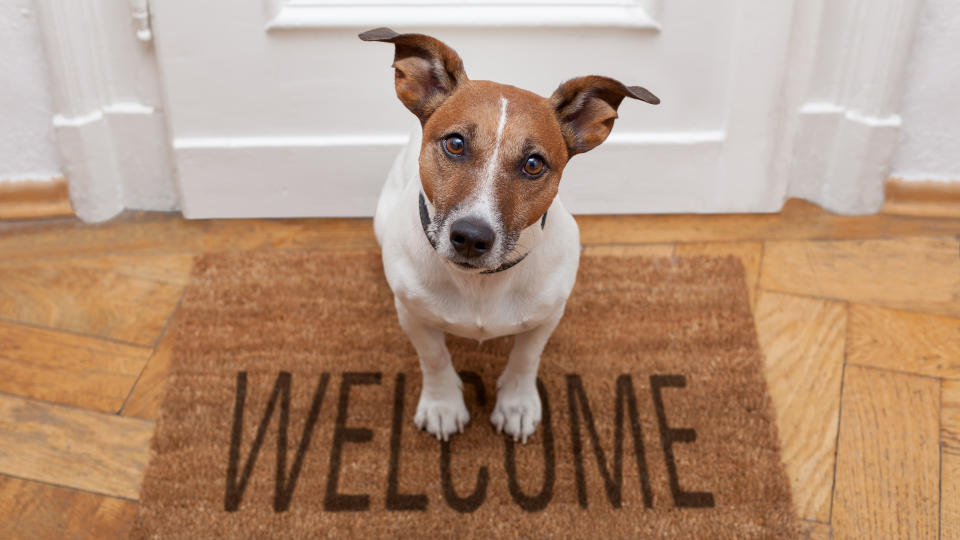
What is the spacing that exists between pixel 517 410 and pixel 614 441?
0.22 metres

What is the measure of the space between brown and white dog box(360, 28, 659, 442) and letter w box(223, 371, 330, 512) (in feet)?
0.96

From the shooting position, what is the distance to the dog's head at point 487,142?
1304mm

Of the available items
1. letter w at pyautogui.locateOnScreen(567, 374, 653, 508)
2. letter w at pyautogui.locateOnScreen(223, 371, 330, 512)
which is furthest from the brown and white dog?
letter w at pyautogui.locateOnScreen(223, 371, 330, 512)

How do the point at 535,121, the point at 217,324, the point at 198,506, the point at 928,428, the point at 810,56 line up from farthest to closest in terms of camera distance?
the point at 810,56
the point at 217,324
the point at 928,428
the point at 198,506
the point at 535,121

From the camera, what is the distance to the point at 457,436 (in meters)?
1.81

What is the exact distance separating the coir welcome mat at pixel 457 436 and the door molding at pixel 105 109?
0.38m

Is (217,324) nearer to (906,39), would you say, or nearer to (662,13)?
(662,13)

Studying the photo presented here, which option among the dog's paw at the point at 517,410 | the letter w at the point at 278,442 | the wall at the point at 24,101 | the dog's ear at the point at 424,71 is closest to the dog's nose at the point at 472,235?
the dog's ear at the point at 424,71

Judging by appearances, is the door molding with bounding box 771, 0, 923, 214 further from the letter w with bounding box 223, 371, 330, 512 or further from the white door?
the letter w with bounding box 223, 371, 330, 512

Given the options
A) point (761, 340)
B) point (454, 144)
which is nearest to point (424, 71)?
point (454, 144)

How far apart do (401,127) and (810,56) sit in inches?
43.1

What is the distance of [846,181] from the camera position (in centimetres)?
238

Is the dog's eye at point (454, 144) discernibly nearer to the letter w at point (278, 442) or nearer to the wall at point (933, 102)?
the letter w at point (278, 442)

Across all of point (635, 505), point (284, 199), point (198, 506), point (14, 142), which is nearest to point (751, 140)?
point (635, 505)
